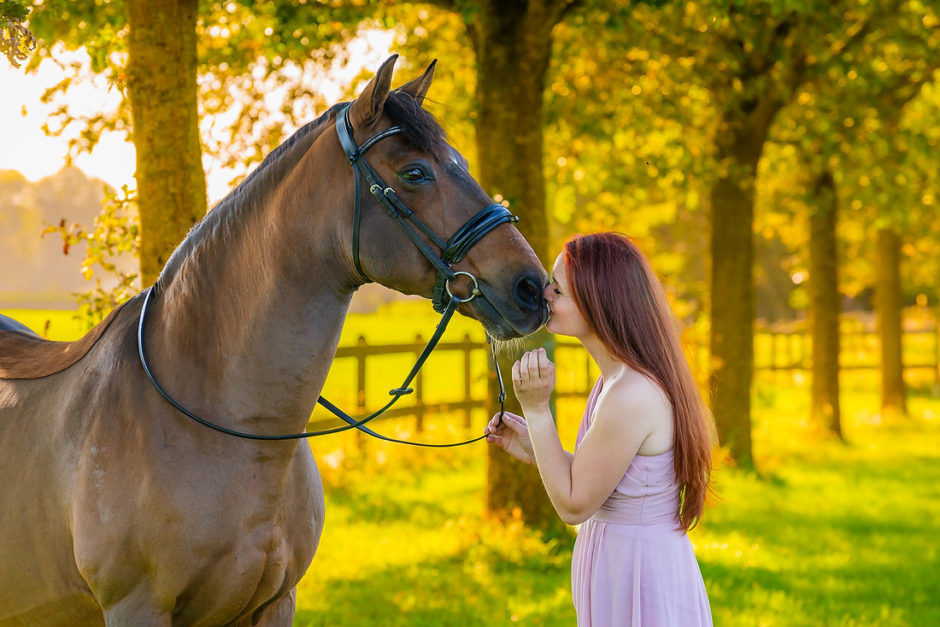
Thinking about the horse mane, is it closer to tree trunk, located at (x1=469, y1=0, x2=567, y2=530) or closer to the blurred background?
the blurred background

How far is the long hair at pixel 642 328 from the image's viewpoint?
8.34ft

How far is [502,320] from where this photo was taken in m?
2.46

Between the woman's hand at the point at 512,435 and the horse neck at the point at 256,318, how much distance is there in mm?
554

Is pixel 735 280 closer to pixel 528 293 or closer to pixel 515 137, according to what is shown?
pixel 515 137

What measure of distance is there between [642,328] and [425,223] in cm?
70

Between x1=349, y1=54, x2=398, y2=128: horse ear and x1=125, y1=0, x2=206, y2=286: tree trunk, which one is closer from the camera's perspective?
x1=349, y1=54, x2=398, y2=128: horse ear

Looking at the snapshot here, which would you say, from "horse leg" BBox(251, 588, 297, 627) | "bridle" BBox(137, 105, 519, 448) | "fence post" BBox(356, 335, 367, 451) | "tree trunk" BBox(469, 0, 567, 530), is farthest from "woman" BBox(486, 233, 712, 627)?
"fence post" BBox(356, 335, 367, 451)

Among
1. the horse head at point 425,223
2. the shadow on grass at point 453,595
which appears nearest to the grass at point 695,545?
the shadow on grass at point 453,595

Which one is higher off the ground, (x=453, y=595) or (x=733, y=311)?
(x=733, y=311)

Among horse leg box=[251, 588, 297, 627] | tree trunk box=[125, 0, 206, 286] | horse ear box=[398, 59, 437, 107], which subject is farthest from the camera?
tree trunk box=[125, 0, 206, 286]

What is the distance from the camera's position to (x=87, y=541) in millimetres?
2570

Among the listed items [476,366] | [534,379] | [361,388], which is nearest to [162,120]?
[534,379]

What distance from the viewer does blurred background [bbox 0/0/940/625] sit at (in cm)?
527

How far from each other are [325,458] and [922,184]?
10.5 meters
